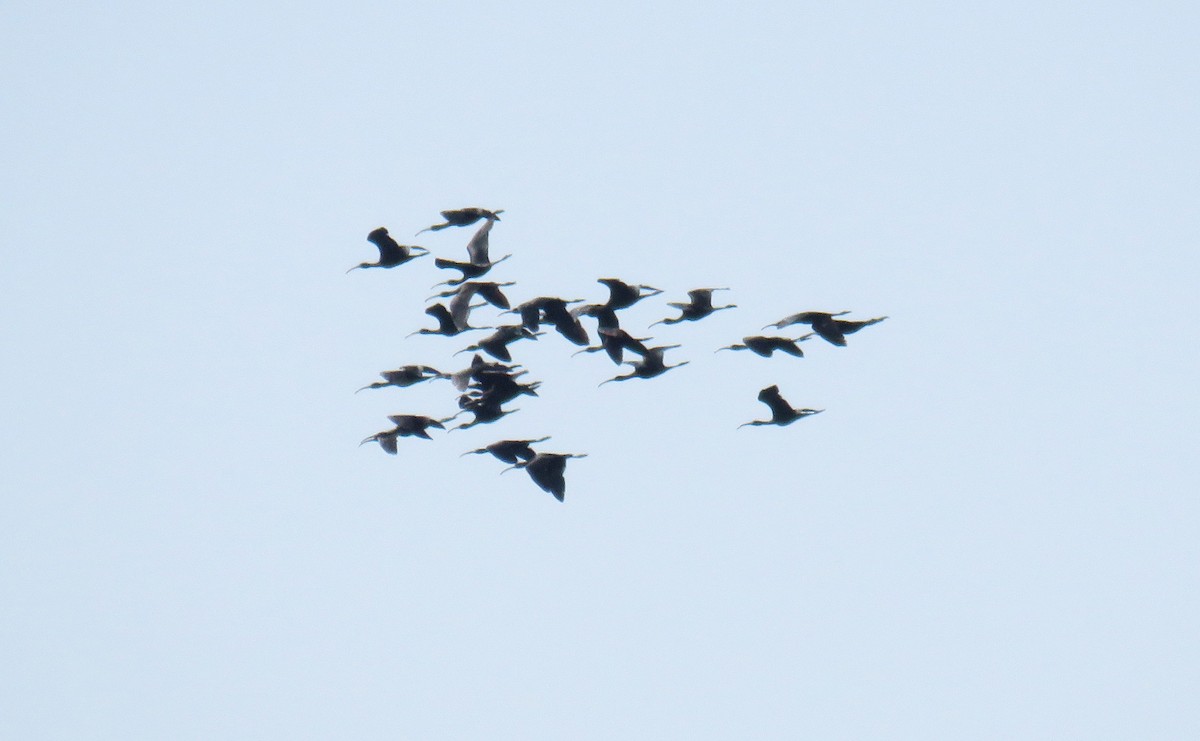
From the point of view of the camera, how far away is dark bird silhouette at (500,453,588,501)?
24.0 metres

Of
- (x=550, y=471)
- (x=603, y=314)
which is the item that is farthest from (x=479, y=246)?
(x=550, y=471)

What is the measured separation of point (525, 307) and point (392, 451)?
10.5ft

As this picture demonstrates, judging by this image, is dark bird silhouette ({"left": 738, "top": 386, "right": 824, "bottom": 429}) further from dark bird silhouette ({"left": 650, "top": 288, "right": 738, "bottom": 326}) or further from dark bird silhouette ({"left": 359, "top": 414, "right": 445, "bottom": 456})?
dark bird silhouette ({"left": 359, "top": 414, "right": 445, "bottom": 456})

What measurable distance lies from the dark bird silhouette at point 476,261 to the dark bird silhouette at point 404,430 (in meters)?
2.52

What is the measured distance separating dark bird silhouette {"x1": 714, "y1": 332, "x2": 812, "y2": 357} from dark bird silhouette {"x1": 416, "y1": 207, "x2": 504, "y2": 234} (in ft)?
15.9

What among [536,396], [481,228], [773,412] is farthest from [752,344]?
[481,228]

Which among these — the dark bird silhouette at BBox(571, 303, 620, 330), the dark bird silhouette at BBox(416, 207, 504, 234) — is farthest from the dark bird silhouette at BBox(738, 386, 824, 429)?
the dark bird silhouette at BBox(416, 207, 504, 234)

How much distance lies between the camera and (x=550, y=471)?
24203mm

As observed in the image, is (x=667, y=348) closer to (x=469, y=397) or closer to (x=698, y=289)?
(x=698, y=289)

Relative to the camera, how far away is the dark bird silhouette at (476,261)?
2683 centimetres

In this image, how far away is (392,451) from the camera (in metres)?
26.6

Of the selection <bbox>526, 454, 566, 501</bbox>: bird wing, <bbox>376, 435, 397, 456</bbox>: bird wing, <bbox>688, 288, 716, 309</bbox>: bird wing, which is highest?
<bbox>688, 288, 716, 309</bbox>: bird wing

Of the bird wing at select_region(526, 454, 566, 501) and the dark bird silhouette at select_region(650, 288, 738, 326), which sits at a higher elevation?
→ the dark bird silhouette at select_region(650, 288, 738, 326)

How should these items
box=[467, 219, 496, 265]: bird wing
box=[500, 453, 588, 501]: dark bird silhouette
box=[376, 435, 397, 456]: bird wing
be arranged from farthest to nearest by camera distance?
box=[467, 219, 496, 265]: bird wing < box=[376, 435, 397, 456]: bird wing < box=[500, 453, 588, 501]: dark bird silhouette
